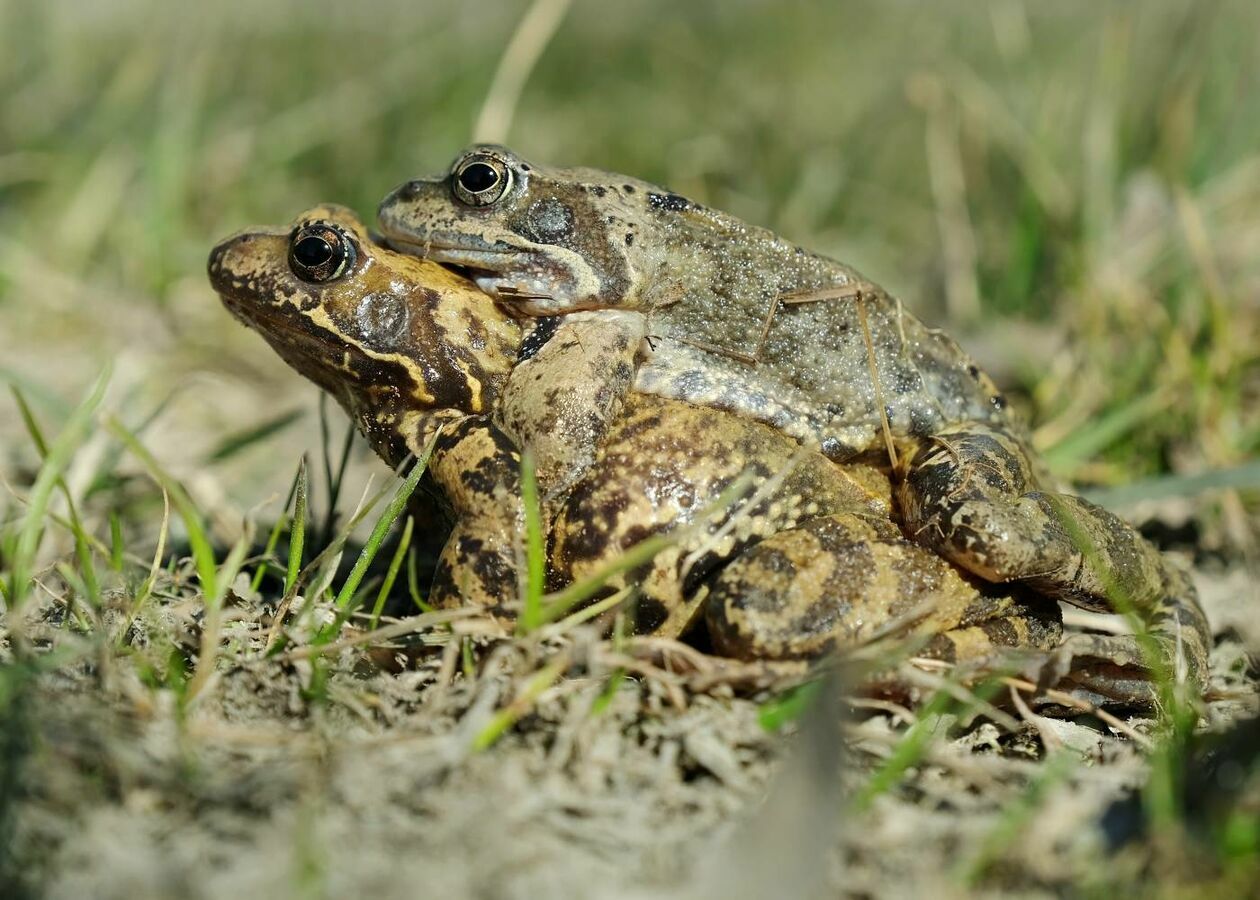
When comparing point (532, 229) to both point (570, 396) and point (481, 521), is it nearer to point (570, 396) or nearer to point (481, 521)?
point (570, 396)

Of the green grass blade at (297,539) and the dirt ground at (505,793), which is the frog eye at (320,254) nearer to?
the green grass blade at (297,539)

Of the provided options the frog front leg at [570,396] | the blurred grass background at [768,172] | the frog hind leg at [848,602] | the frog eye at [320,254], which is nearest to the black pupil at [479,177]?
the frog eye at [320,254]

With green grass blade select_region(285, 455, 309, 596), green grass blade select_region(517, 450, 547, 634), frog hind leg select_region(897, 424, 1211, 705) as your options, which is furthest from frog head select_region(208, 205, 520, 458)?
frog hind leg select_region(897, 424, 1211, 705)

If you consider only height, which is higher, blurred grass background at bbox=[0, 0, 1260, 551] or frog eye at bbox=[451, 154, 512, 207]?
blurred grass background at bbox=[0, 0, 1260, 551]

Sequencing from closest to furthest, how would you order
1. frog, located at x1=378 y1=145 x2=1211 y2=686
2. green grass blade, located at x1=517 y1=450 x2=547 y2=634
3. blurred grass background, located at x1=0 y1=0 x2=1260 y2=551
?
green grass blade, located at x1=517 y1=450 x2=547 y2=634 < frog, located at x1=378 y1=145 x2=1211 y2=686 < blurred grass background, located at x1=0 y1=0 x2=1260 y2=551

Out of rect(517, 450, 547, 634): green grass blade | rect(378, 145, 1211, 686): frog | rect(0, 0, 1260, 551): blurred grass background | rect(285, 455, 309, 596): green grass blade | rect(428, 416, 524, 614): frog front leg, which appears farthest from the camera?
rect(0, 0, 1260, 551): blurred grass background

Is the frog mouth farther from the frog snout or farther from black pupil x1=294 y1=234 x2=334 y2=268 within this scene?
the frog snout

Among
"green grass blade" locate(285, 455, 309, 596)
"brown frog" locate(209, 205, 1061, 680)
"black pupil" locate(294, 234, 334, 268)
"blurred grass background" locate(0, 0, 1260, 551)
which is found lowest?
"green grass blade" locate(285, 455, 309, 596)
